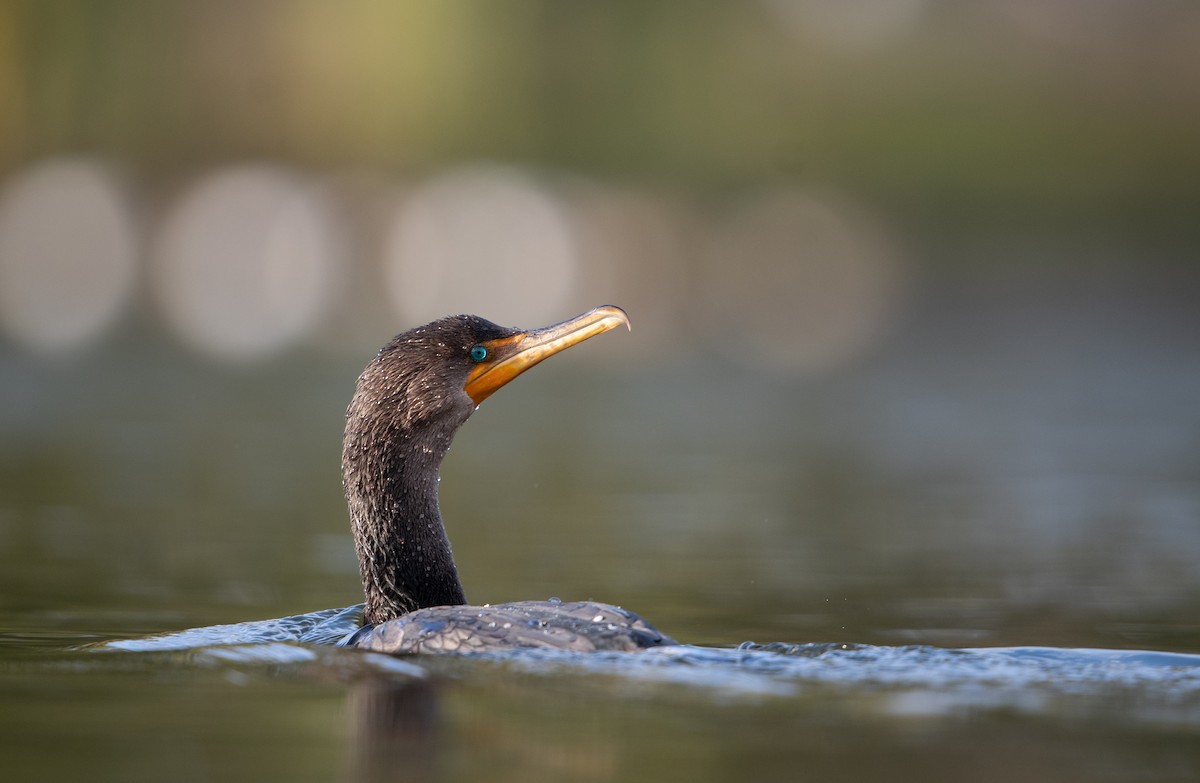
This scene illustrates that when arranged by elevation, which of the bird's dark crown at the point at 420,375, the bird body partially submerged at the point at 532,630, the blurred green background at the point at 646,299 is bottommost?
the bird body partially submerged at the point at 532,630

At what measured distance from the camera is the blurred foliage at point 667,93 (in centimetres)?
8369

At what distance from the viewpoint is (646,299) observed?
65.6 metres

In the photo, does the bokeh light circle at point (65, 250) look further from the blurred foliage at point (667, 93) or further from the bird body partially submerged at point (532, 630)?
the bird body partially submerged at point (532, 630)

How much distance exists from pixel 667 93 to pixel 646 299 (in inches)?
1905

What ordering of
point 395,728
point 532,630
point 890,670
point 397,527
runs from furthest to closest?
1. point 397,527
2. point 532,630
3. point 890,670
4. point 395,728

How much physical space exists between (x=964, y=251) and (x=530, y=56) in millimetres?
41781

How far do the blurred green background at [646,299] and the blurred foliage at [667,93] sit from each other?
0.34 m

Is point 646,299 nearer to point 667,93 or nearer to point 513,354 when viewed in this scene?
point 667,93

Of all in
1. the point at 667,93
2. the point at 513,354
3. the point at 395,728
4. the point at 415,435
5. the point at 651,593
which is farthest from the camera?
the point at 667,93

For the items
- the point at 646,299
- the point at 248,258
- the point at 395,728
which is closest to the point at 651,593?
the point at 395,728

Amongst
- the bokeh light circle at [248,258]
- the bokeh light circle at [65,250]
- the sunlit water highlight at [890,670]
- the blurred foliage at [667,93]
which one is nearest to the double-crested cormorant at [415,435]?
the sunlit water highlight at [890,670]

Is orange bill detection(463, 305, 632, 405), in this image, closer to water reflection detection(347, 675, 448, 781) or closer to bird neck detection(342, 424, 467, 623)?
bird neck detection(342, 424, 467, 623)

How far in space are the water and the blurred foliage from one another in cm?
5444

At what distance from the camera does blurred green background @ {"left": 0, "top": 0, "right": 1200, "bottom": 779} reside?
35.4 ft
